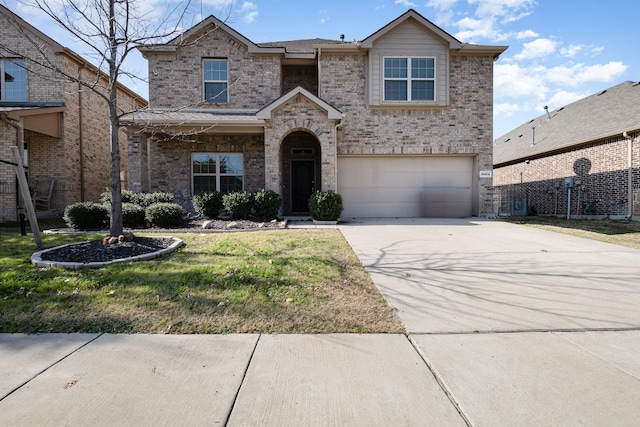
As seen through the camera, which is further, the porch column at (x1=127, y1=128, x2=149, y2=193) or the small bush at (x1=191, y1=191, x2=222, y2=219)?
the porch column at (x1=127, y1=128, x2=149, y2=193)

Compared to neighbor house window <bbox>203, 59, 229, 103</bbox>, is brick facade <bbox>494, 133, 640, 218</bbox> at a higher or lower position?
lower

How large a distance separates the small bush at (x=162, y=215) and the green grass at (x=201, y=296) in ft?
12.4

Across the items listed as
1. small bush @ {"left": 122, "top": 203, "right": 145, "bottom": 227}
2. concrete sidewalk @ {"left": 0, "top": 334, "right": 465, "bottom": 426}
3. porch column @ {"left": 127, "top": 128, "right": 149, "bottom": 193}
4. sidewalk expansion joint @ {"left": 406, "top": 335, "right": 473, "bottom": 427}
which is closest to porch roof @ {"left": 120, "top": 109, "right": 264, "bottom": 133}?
porch column @ {"left": 127, "top": 128, "right": 149, "bottom": 193}

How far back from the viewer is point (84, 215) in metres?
9.42

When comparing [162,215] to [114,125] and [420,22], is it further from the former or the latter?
[420,22]

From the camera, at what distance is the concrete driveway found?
2102 mm

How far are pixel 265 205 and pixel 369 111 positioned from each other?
5.80 m

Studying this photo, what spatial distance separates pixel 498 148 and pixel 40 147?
2494 cm

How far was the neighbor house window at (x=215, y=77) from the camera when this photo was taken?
44.2 feet

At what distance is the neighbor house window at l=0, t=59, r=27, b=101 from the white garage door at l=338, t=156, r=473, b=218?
512 inches

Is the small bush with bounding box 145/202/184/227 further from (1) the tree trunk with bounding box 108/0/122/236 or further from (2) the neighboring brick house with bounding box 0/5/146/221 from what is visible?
(2) the neighboring brick house with bounding box 0/5/146/221

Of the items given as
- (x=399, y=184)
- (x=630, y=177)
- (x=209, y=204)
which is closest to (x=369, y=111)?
(x=399, y=184)

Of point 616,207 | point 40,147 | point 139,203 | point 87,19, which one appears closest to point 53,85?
point 40,147

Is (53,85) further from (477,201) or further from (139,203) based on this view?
(477,201)
